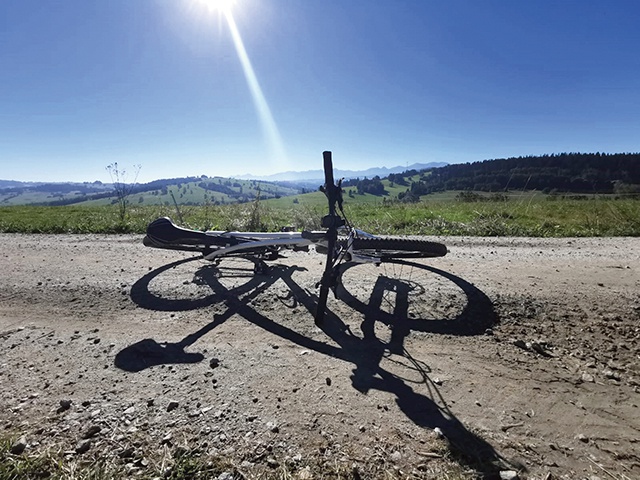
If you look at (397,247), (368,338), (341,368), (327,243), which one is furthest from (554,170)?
(341,368)

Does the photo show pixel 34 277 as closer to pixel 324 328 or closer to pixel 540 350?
pixel 324 328

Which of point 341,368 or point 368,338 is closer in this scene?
point 341,368

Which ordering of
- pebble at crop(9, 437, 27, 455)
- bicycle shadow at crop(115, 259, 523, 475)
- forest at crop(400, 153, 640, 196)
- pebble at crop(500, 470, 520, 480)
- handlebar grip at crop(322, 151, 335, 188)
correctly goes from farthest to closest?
1. forest at crop(400, 153, 640, 196)
2. handlebar grip at crop(322, 151, 335, 188)
3. bicycle shadow at crop(115, 259, 523, 475)
4. pebble at crop(9, 437, 27, 455)
5. pebble at crop(500, 470, 520, 480)

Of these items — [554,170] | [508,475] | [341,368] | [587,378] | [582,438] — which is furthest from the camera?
[554,170]

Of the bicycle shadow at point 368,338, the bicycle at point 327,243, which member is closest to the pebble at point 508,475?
Answer: the bicycle shadow at point 368,338

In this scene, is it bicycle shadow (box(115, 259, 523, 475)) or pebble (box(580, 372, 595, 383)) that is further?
pebble (box(580, 372, 595, 383))

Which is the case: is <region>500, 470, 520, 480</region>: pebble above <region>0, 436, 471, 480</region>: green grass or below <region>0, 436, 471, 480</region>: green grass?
below

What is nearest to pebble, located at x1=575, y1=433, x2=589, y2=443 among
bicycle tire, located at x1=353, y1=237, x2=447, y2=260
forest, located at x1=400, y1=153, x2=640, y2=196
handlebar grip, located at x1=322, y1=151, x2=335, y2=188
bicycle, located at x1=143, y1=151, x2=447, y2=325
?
bicycle, located at x1=143, y1=151, x2=447, y2=325

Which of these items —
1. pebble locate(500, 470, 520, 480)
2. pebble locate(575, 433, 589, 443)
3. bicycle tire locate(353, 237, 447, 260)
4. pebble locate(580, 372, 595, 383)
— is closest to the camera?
pebble locate(500, 470, 520, 480)

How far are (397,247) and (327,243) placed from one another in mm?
1188

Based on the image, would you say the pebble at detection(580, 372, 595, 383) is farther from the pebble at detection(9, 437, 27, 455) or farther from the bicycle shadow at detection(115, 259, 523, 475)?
the pebble at detection(9, 437, 27, 455)

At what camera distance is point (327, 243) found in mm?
5449

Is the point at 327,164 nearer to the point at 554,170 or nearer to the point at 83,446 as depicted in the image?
the point at 83,446

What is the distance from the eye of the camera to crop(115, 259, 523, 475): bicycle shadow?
99.7 inches
